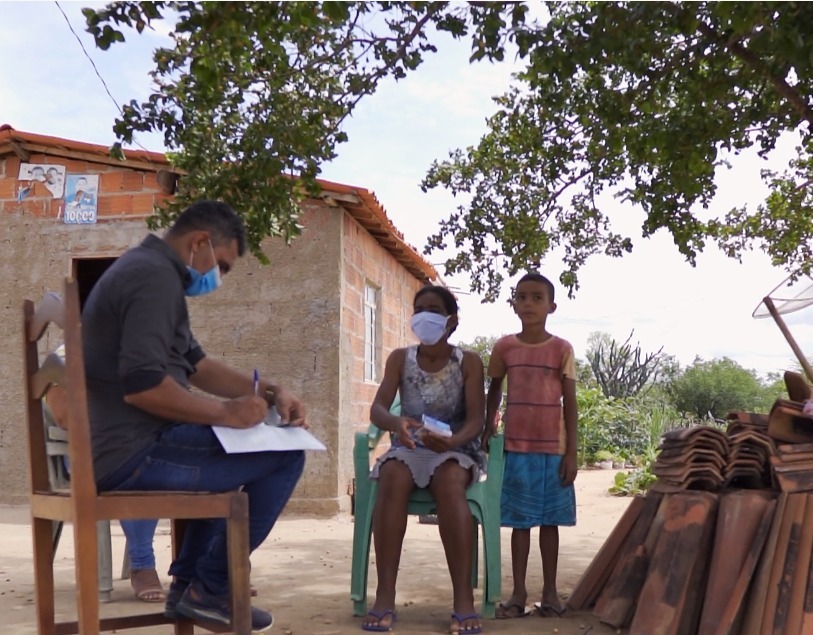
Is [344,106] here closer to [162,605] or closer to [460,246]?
[460,246]

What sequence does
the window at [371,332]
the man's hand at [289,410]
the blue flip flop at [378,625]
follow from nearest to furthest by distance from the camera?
the man's hand at [289,410] → the blue flip flop at [378,625] → the window at [371,332]

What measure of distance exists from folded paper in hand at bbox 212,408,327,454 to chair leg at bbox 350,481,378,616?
1.43 meters

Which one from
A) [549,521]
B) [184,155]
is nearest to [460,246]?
[184,155]

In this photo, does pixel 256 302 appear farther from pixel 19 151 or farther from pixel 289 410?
pixel 289 410

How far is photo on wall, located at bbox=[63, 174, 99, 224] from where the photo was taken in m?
9.81

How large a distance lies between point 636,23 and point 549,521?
2.50m

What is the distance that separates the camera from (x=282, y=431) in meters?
3.21

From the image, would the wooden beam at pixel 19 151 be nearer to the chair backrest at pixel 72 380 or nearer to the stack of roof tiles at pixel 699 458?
the chair backrest at pixel 72 380

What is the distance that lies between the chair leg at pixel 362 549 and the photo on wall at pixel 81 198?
6205 millimetres

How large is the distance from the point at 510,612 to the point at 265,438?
2103mm

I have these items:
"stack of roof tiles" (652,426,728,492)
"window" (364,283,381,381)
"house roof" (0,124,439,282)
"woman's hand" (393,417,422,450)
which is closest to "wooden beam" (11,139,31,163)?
"house roof" (0,124,439,282)

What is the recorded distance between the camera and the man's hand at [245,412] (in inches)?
118

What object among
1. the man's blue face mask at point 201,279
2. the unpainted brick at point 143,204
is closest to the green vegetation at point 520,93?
the man's blue face mask at point 201,279

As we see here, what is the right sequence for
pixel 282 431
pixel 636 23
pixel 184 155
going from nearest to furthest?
1. pixel 282 431
2. pixel 636 23
3. pixel 184 155
